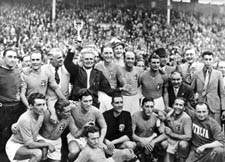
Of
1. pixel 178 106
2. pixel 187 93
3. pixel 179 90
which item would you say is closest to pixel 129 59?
pixel 179 90

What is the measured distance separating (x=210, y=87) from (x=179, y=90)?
0.42m

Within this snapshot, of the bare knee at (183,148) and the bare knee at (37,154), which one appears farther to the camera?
the bare knee at (183,148)

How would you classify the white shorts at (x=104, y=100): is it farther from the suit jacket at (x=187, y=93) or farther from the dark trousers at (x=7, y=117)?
the dark trousers at (x=7, y=117)

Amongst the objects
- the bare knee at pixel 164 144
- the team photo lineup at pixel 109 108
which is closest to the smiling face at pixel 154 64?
the team photo lineup at pixel 109 108

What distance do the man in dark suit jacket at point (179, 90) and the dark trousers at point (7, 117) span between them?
1968 millimetres

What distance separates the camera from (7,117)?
5.51 metres

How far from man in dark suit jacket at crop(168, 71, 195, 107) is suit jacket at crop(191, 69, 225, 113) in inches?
7.9

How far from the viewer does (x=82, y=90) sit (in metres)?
4.92

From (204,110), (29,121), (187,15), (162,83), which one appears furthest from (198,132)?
(187,15)

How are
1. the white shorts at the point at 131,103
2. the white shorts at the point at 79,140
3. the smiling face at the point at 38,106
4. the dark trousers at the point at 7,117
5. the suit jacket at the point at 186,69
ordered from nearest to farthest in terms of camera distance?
the smiling face at the point at 38,106 < the white shorts at the point at 79,140 < the dark trousers at the point at 7,117 < the white shorts at the point at 131,103 < the suit jacket at the point at 186,69

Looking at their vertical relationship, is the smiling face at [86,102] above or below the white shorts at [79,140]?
above

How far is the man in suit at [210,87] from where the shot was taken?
5.49 meters

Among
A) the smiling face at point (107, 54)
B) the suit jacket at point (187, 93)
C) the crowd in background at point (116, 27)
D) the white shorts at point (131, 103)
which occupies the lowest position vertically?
the white shorts at point (131, 103)

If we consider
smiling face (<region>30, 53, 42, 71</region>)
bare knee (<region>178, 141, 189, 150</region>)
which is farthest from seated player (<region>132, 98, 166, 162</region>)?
smiling face (<region>30, 53, 42, 71</region>)
